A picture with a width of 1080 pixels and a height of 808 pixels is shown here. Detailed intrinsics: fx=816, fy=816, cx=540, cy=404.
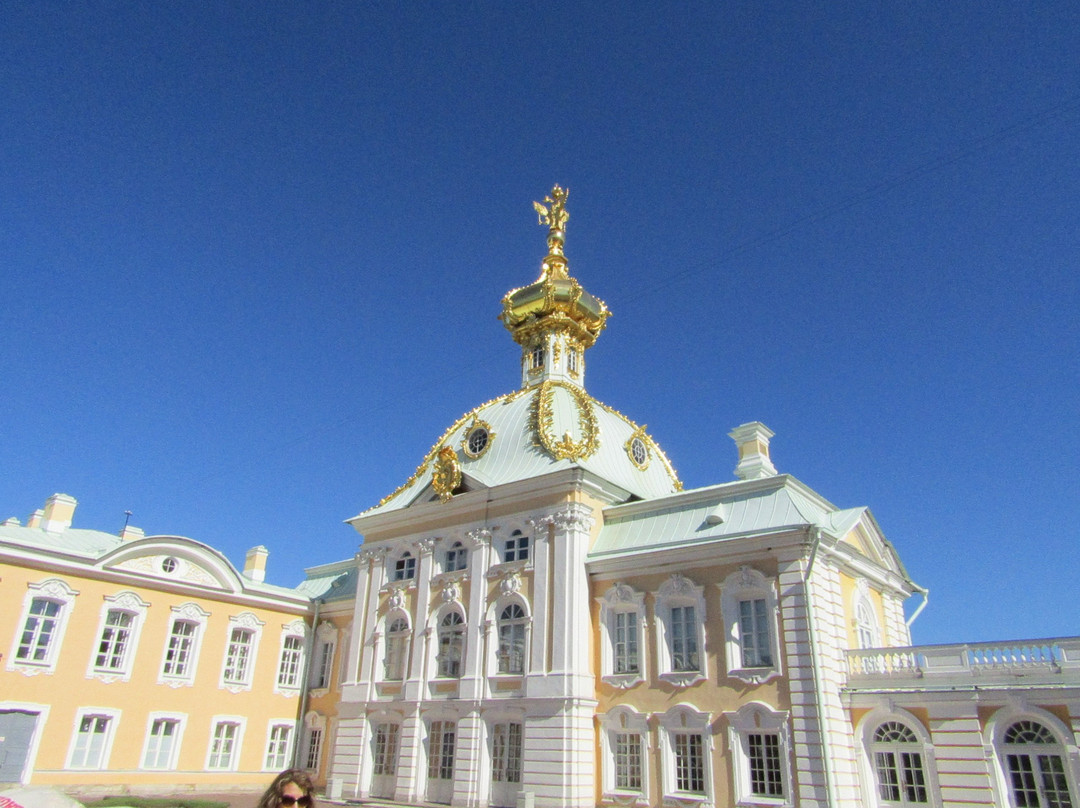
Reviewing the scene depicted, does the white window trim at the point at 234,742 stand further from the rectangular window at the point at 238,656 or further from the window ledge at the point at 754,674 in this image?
the window ledge at the point at 754,674

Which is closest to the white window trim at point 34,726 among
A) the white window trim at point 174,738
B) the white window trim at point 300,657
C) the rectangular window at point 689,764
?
the white window trim at point 174,738

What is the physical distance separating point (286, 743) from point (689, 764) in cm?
1670

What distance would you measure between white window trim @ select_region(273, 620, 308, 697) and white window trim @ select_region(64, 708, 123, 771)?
600 cm

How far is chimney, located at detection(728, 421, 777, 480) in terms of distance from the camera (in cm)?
2655

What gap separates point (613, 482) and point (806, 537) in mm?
7957

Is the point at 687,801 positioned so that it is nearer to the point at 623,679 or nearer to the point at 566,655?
the point at 623,679

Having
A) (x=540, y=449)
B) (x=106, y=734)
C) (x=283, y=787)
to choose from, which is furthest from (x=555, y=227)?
(x=283, y=787)

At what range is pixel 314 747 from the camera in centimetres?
3031

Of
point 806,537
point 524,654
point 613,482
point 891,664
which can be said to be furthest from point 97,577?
point 891,664

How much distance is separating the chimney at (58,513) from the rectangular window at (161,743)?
7.48 meters

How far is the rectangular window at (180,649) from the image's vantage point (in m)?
27.6

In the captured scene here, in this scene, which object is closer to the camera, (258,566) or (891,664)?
(891,664)

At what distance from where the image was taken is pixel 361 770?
26.8 metres

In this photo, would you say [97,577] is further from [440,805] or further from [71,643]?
[440,805]
